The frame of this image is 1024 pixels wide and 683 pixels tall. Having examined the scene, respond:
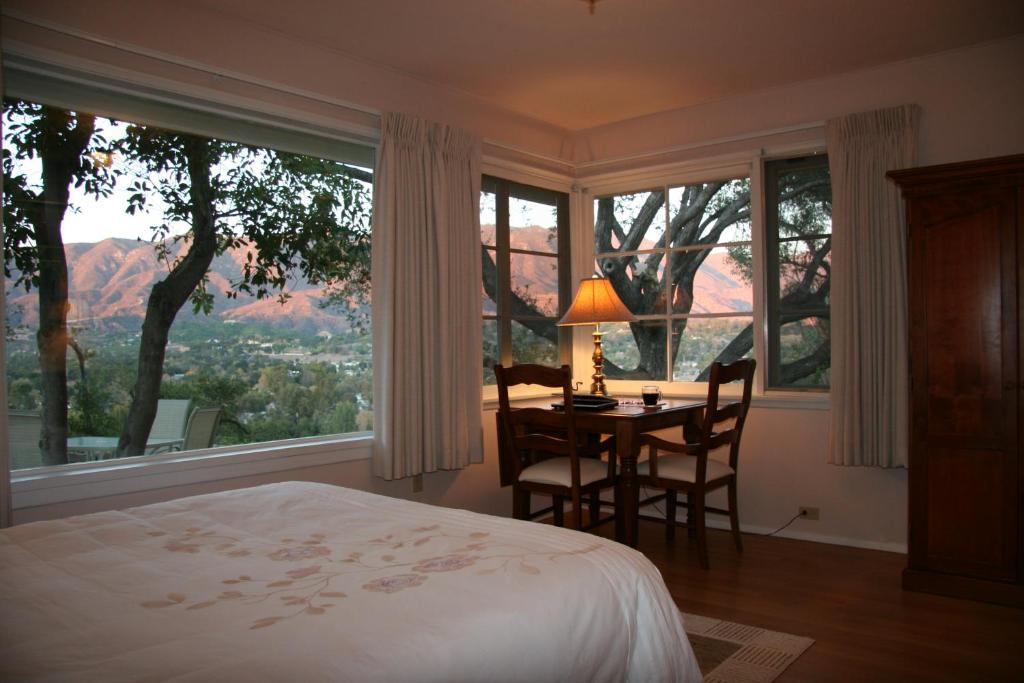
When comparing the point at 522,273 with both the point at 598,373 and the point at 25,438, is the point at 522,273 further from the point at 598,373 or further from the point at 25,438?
the point at 25,438

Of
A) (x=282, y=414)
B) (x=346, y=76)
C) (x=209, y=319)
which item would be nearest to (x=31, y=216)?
(x=209, y=319)

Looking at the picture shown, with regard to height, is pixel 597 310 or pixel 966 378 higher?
pixel 597 310

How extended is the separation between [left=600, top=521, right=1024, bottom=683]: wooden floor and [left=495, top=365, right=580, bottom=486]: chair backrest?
0.78 metres

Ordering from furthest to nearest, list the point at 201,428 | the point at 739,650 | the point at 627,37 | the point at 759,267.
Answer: the point at 759,267, the point at 627,37, the point at 201,428, the point at 739,650

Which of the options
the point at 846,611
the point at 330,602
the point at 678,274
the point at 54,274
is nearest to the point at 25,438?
the point at 54,274

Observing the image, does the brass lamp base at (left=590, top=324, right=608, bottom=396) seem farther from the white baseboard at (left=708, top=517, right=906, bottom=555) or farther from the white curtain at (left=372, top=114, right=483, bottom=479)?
the white baseboard at (left=708, top=517, right=906, bottom=555)

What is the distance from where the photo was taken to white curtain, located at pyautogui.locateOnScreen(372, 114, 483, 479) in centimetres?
364

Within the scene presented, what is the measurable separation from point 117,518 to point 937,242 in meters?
3.27

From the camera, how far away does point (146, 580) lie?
56.6 inches

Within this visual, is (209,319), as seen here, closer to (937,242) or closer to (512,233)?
(512,233)

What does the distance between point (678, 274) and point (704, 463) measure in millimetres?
1495

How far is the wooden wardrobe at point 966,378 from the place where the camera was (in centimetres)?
301

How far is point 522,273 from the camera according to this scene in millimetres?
4703

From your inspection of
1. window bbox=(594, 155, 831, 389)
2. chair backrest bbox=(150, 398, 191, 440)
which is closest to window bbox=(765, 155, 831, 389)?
window bbox=(594, 155, 831, 389)
